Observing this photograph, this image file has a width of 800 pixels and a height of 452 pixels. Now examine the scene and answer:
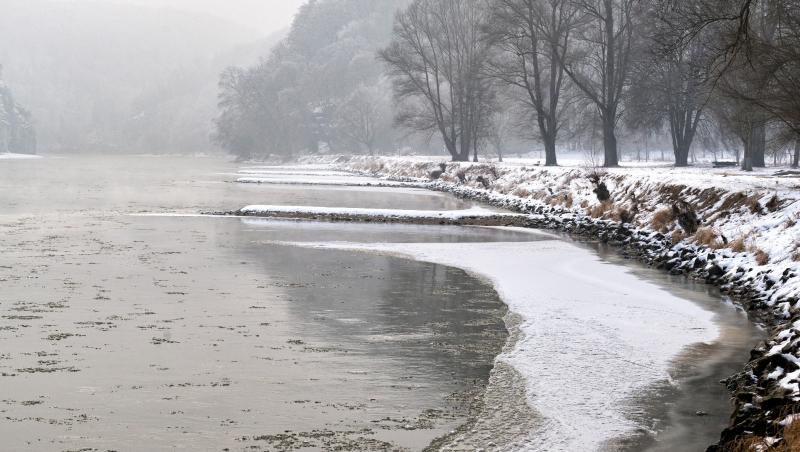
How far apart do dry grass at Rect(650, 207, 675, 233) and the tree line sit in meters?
4.31

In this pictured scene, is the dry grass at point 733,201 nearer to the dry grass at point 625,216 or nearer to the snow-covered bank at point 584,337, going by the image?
the snow-covered bank at point 584,337

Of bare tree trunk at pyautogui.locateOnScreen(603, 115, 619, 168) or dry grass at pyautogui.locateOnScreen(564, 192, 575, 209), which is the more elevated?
bare tree trunk at pyautogui.locateOnScreen(603, 115, 619, 168)

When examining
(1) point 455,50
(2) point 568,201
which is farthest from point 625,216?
(1) point 455,50

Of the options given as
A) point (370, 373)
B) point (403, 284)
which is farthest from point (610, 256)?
point (370, 373)

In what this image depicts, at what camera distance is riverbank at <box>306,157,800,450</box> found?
1005 cm

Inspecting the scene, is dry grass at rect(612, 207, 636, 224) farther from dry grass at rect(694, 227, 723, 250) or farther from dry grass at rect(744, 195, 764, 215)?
dry grass at rect(744, 195, 764, 215)

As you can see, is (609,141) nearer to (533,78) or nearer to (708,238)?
(533,78)

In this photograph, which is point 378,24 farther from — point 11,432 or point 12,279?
point 11,432

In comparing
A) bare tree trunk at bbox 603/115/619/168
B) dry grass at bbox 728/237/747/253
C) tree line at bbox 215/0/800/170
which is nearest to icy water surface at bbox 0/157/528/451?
dry grass at bbox 728/237/747/253

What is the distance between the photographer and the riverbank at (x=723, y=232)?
33.0 ft

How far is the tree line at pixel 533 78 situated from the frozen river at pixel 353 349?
6.38 metres

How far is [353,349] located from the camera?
12664mm

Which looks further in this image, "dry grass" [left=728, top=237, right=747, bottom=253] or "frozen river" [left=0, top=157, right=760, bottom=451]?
"dry grass" [left=728, top=237, right=747, bottom=253]

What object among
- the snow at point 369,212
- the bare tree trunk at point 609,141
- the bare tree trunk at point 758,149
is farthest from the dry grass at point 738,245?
the bare tree trunk at point 609,141
